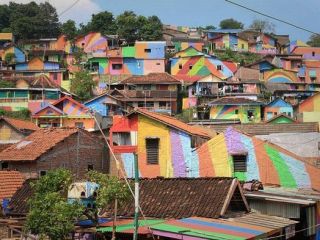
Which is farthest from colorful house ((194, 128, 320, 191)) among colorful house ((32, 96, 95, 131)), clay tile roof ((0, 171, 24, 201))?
colorful house ((32, 96, 95, 131))

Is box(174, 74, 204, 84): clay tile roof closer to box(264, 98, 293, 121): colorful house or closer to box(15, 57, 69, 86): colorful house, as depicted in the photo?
box(264, 98, 293, 121): colorful house

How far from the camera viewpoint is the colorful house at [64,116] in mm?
39000

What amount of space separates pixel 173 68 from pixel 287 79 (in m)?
10.9

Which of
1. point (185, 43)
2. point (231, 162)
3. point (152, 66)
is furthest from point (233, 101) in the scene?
point (231, 162)

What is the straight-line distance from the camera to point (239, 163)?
21047 mm

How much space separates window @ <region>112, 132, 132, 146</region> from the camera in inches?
914

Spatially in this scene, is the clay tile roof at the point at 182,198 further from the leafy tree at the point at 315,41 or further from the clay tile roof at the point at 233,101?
the leafy tree at the point at 315,41

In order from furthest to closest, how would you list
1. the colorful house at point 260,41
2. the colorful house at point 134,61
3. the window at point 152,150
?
1. the colorful house at point 260,41
2. the colorful house at point 134,61
3. the window at point 152,150

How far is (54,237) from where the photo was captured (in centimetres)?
1106

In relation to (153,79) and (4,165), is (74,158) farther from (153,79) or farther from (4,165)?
(153,79)

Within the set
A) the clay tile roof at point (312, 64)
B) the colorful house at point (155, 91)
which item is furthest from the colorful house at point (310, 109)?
the clay tile roof at point (312, 64)

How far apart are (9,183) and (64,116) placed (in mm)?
21511

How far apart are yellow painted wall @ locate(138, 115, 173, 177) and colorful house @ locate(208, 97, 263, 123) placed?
1832 cm

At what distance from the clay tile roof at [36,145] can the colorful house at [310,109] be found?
19.9m
